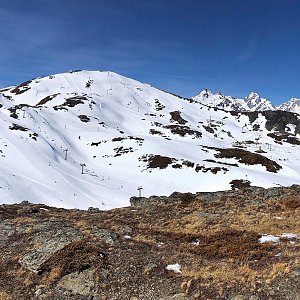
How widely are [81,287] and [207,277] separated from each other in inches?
228

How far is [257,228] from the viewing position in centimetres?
2247

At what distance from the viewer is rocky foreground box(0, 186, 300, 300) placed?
14.3 metres

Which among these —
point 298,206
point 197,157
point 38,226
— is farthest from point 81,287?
point 197,157

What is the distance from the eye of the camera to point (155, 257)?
17438 millimetres

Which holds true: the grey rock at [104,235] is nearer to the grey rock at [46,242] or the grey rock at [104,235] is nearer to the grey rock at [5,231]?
the grey rock at [46,242]

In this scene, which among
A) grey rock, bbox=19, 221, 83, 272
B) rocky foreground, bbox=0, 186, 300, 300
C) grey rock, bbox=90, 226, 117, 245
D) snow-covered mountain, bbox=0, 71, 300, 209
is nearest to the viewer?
rocky foreground, bbox=0, 186, 300, 300

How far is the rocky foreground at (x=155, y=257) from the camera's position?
14.3 meters

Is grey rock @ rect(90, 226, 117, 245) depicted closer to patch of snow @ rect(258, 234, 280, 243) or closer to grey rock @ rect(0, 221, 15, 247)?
grey rock @ rect(0, 221, 15, 247)

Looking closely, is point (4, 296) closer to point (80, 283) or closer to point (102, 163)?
point (80, 283)

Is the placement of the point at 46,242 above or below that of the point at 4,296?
above

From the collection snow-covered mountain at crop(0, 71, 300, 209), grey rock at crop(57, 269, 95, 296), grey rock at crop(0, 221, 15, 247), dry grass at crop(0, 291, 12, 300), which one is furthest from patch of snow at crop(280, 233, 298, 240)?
snow-covered mountain at crop(0, 71, 300, 209)

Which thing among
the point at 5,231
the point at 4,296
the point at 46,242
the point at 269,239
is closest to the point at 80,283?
the point at 4,296

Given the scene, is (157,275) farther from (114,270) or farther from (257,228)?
(257,228)

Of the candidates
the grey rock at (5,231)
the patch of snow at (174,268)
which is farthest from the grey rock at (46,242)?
the patch of snow at (174,268)
